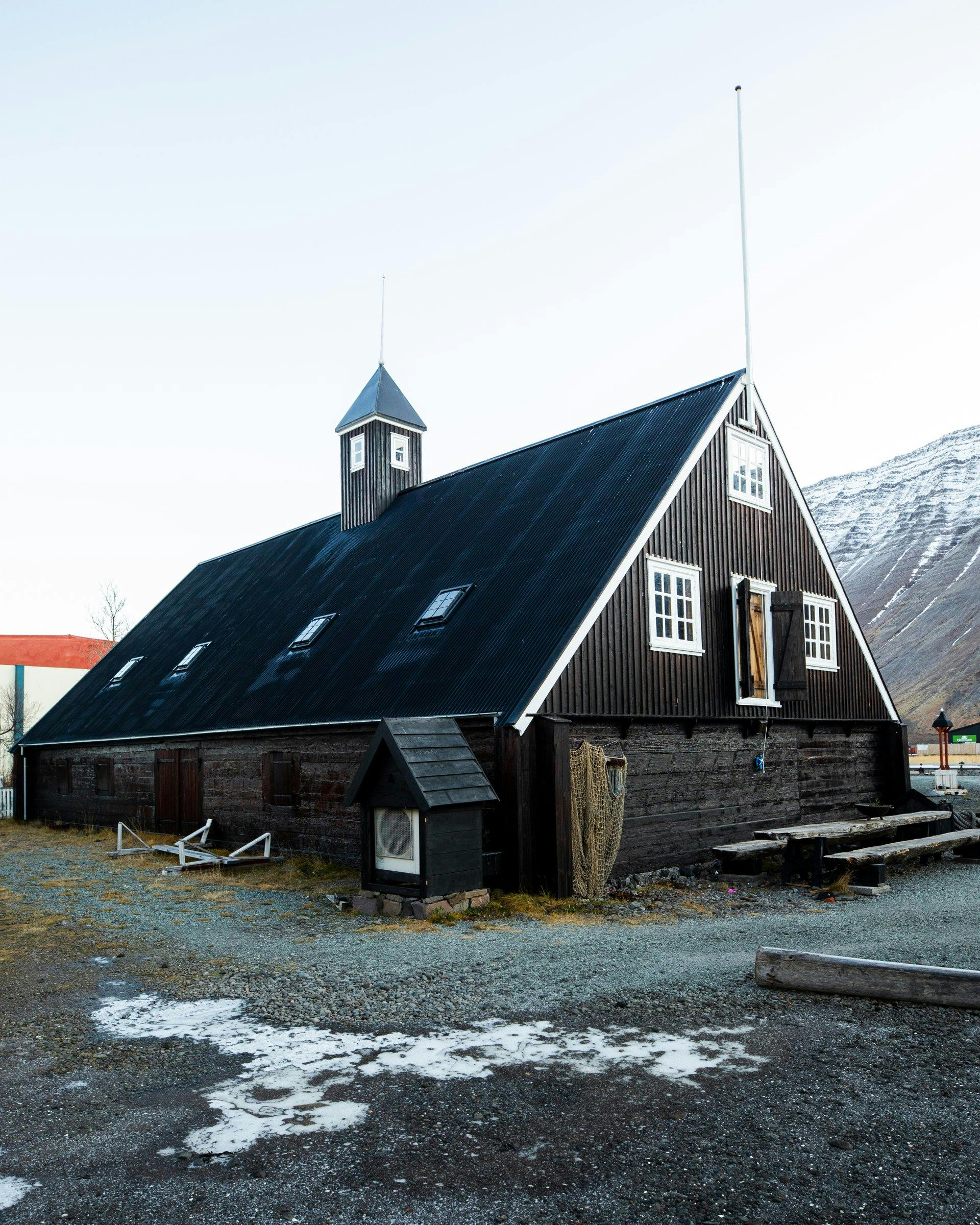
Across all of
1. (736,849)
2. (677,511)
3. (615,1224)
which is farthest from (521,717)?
(615,1224)

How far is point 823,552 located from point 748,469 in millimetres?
3874

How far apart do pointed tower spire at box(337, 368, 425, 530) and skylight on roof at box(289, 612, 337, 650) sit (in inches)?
186

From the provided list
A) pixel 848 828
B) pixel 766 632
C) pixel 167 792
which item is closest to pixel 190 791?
pixel 167 792

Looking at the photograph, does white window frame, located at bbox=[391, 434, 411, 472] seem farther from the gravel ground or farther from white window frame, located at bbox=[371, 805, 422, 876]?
the gravel ground

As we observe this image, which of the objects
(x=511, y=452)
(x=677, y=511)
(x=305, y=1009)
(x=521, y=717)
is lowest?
(x=305, y=1009)

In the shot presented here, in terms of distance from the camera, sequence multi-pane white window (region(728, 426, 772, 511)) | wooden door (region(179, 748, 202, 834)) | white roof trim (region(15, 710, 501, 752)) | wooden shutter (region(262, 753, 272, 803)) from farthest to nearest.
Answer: wooden door (region(179, 748, 202, 834))
wooden shutter (region(262, 753, 272, 803))
multi-pane white window (region(728, 426, 772, 511))
white roof trim (region(15, 710, 501, 752))

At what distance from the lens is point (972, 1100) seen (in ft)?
18.8

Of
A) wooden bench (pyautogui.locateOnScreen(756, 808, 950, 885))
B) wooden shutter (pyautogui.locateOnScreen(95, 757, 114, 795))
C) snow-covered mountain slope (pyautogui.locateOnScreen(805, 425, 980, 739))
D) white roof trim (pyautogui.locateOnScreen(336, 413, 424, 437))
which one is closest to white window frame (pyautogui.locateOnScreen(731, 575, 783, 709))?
wooden bench (pyautogui.locateOnScreen(756, 808, 950, 885))

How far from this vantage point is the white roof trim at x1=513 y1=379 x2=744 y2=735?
13.8m

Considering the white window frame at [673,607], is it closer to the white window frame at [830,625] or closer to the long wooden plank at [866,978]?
the white window frame at [830,625]

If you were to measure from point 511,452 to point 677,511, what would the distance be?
634cm

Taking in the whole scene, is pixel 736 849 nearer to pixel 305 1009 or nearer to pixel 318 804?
pixel 318 804

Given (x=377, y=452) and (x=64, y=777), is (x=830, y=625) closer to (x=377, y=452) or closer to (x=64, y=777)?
(x=377, y=452)

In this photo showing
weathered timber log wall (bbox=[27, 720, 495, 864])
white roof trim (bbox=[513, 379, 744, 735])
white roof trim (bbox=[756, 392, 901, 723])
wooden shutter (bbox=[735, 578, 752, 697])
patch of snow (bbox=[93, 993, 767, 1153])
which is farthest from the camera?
white roof trim (bbox=[756, 392, 901, 723])
